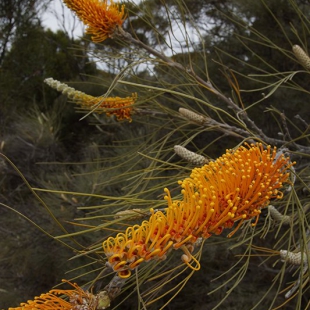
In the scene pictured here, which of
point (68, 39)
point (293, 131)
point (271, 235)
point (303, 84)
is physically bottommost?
point (271, 235)

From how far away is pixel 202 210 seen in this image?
35 centimetres

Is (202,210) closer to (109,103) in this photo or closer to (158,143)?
(109,103)

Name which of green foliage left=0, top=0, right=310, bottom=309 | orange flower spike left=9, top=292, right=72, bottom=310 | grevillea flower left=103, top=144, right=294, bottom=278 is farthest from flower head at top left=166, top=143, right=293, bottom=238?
green foliage left=0, top=0, right=310, bottom=309

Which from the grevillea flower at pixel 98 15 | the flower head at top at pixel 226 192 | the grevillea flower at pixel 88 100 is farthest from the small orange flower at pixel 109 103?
the flower head at top at pixel 226 192

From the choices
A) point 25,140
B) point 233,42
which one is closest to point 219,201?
point 233,42

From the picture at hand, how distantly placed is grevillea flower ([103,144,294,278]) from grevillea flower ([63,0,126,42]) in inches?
17.4

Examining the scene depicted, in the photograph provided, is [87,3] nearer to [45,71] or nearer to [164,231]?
[164,231]

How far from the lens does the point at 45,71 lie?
275cm

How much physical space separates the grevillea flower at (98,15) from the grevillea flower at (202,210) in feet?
1.45

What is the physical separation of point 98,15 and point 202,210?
51cm

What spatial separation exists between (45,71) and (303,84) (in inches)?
65.1

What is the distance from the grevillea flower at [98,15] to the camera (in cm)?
73

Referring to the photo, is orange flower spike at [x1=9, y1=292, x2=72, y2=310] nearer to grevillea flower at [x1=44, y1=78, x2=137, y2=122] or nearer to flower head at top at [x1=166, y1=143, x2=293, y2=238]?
flower head at top at [x1=166, y1=143, x2=293, y2=238]

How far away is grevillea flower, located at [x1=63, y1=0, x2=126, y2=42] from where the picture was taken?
0.73 meters
